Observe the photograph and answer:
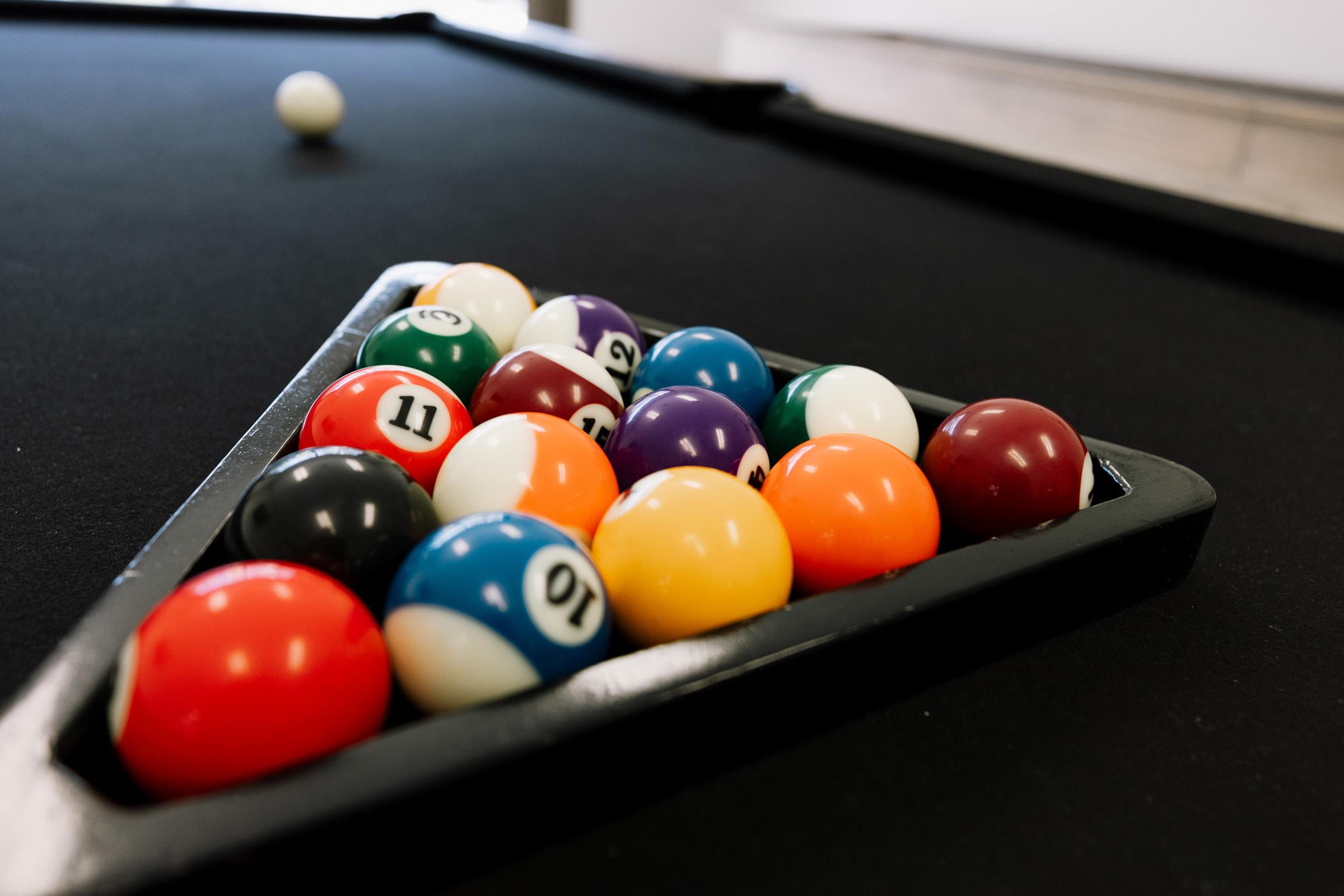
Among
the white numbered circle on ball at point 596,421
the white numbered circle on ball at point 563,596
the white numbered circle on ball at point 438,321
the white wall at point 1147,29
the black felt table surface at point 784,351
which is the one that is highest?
the white wall at point 1147,29

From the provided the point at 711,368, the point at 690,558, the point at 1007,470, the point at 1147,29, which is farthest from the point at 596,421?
the point at 1147,29

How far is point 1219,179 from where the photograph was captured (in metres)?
3.32

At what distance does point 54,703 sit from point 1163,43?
4.67m

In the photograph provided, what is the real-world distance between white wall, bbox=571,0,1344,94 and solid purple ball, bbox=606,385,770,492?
3.08m

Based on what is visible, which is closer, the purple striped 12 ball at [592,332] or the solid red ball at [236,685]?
the solid red ball at [236,685]

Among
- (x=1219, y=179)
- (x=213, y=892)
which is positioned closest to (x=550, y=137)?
(x=1219, y=179)

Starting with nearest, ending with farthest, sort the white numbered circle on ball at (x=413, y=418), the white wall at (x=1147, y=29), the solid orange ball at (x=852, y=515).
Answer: the solid orange ball at (x=852, y=515) → the white numbered circle on ball at (x=413, y=418) → the white wall at (x=1147, y=29)

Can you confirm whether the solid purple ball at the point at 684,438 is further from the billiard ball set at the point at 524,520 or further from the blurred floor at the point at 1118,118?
the blurred floor at the point at 1118,118

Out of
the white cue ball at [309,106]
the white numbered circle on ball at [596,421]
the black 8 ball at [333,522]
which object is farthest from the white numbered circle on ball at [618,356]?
the white cue ball at [309,106]

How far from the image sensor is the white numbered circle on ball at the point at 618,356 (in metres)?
1.37

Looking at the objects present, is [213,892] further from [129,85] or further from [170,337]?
[129,85]

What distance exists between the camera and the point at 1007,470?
1059 millimetres

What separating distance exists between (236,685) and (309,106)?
2.59 meters

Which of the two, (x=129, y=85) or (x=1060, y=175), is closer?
(x=1060, y=175)
